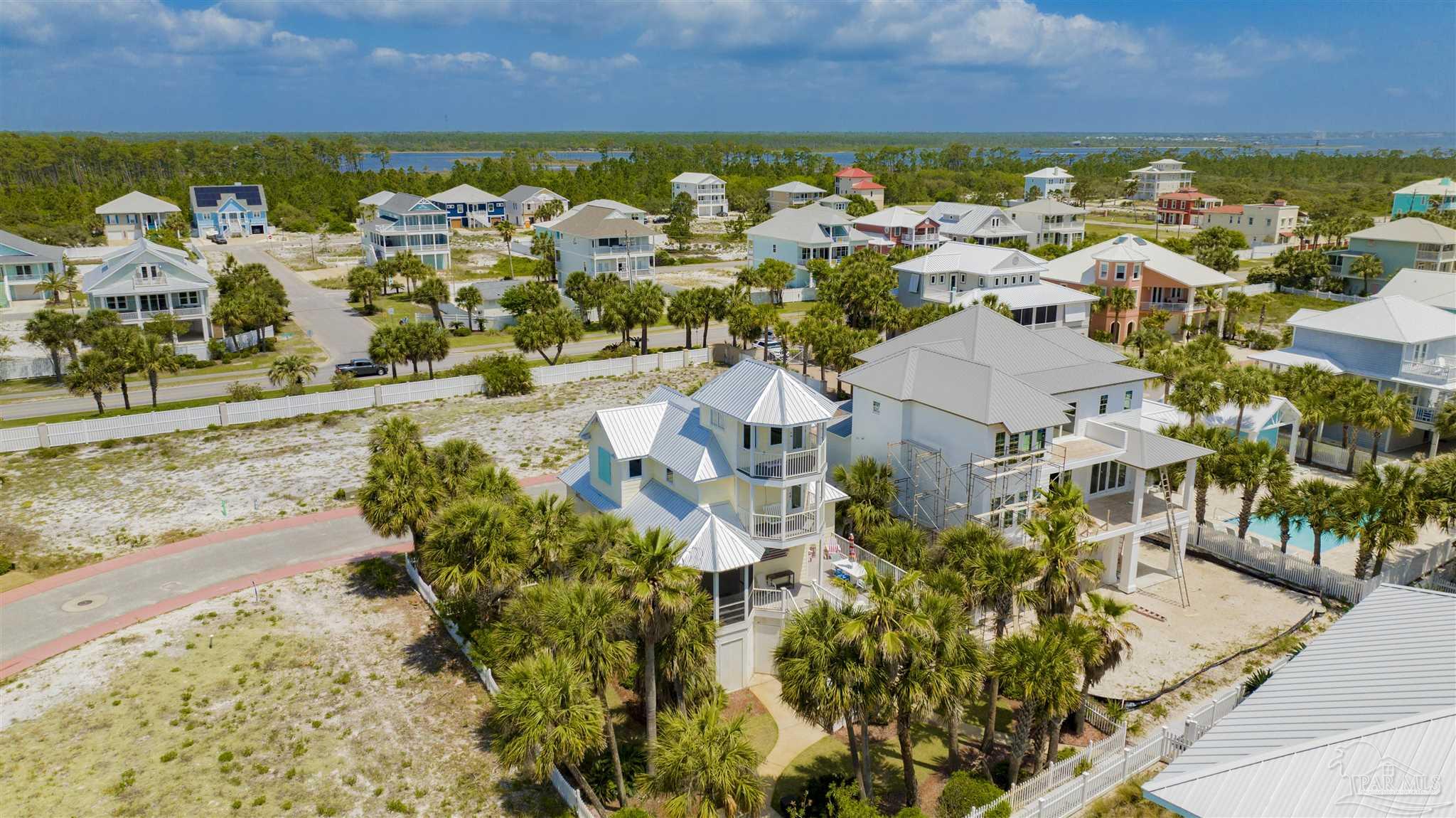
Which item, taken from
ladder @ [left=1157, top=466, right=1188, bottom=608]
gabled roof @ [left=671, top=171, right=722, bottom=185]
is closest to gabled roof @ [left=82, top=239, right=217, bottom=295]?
ladder @ [left=1157, top=466, right=1188, bottom=608]

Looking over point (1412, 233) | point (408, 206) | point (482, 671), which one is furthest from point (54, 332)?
point (1412, 233)

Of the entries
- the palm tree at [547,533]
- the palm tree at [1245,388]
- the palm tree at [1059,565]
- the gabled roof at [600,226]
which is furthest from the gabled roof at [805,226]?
the palm tree at [1059,565]

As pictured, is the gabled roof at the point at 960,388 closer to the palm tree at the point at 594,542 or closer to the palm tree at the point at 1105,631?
the palm tree at the point at 1105,631

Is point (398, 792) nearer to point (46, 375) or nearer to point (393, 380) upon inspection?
point (393, 380)

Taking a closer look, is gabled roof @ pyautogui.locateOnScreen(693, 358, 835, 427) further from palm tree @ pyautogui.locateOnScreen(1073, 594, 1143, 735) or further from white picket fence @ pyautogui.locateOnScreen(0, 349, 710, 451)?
white picket fence @ pyautogui.locateOnScreen(0, 349, 710, 451)

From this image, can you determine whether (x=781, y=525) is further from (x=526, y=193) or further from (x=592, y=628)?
(x=526, y=193)

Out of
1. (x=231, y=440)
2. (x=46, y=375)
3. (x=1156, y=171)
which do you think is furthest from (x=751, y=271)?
(x=1156, y=171)
